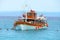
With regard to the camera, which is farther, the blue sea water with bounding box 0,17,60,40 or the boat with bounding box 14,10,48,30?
the boat with bounding box 14,10,48,30

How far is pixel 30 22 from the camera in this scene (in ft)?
134

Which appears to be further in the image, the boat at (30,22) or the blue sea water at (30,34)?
the boat at (30,22)

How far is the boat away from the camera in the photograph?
39.8 metres

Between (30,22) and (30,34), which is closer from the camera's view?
(30,34)

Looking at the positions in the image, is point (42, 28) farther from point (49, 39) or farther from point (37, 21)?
point (49, 39)

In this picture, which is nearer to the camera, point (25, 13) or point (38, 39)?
point (38, 39)

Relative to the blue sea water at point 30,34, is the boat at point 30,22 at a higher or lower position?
higher

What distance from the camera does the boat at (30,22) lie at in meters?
39.8

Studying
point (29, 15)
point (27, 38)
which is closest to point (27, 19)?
point (29, 15)

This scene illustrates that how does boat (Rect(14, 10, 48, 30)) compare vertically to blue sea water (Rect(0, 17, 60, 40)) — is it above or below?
above

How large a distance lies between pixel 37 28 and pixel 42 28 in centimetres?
147

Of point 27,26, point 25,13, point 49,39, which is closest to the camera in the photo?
point 49,39

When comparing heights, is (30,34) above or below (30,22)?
below

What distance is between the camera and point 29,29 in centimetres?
4106
